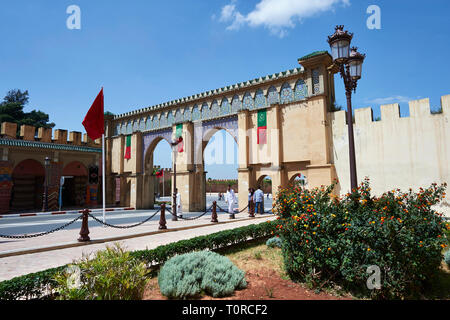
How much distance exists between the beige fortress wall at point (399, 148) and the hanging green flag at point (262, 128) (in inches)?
164

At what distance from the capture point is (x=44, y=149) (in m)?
22.0

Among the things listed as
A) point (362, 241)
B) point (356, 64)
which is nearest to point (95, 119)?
point (356, 64)

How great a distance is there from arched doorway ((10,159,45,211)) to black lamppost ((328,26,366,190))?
2412 cm

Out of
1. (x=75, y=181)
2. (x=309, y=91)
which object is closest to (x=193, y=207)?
(x=309, y=91)

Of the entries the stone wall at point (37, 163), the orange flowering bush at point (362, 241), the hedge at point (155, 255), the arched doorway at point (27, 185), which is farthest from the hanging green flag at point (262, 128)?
the arched doorway at point (27, 185)

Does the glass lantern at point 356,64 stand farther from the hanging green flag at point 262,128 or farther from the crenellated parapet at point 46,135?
the crenellated parapet at point 46,135

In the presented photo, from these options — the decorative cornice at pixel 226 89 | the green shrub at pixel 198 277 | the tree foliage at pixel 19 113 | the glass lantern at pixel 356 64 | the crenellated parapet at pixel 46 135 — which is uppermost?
the tree foliage at pixel 19 113

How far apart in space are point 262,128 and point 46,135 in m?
18.1

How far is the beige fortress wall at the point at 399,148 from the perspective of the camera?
11.4 metres

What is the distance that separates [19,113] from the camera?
120ft

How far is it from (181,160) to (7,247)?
1366 centimetres

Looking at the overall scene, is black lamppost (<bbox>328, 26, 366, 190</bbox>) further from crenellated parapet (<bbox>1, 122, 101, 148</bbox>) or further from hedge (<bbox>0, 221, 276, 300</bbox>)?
crenellated parapet (<bbox>1, 122, 101, 148</bbox>)

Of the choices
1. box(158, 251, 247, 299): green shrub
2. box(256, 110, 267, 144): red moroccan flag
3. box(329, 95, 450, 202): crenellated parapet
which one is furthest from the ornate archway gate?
box(158, 251, 247, 299): green shrub

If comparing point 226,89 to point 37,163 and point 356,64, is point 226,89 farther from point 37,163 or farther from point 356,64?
point 37,163
